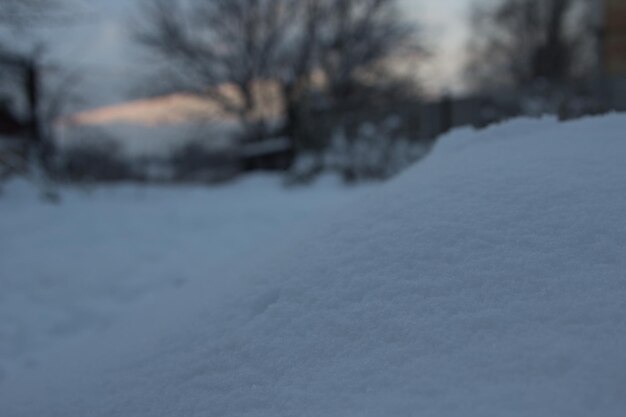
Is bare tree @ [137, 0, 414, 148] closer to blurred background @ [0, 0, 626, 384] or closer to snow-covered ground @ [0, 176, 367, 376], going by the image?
blurred background @ [0, 0, 626, 384]

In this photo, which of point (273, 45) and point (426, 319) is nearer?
point (426, 319)

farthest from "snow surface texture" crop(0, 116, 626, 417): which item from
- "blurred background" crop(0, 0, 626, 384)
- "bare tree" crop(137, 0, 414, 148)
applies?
"bare tree" crop(137, 0, 414, 148)

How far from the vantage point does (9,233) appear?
505 centimetres

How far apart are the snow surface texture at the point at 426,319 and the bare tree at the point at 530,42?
1998 cm

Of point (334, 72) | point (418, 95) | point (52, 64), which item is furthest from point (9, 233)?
point (418, 95)

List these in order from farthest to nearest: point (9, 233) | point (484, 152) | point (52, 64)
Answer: point (52, 64), point (9, 233), point (484, 152)

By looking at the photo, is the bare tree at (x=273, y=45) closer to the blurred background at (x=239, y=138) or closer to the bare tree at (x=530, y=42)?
the blurred background at (x=239, y=138)

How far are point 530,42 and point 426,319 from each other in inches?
892

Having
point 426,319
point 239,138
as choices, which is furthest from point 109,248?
point 239,138

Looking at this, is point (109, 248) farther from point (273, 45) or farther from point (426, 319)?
point (273, 45)

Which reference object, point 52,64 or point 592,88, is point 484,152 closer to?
point 592,88

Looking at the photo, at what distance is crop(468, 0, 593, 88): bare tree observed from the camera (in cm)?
1995

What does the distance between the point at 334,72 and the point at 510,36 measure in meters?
10.4

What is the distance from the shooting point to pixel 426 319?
109 cm
